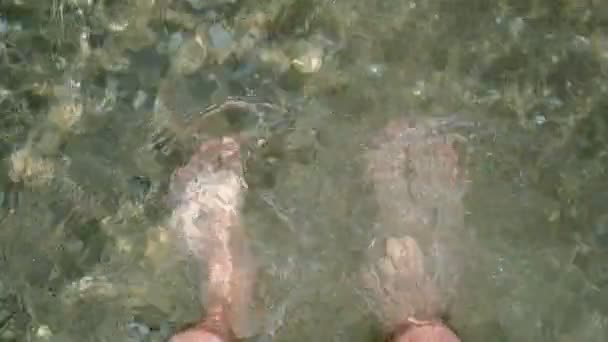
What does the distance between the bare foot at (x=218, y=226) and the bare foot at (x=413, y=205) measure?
244mm

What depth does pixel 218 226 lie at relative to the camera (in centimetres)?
193

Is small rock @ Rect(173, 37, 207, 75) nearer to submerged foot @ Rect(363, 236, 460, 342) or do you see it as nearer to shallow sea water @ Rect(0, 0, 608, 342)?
shallow sea water @ Rect(0, 0, 608, 342)

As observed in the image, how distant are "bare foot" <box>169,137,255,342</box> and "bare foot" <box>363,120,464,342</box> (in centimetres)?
24

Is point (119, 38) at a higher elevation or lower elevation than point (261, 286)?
higher

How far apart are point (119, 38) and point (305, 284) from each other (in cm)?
59

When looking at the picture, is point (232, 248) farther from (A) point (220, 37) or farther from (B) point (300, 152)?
(A) point (220, 37)

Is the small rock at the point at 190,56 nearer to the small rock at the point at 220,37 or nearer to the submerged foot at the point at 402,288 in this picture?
the small rock at the point at 220,37

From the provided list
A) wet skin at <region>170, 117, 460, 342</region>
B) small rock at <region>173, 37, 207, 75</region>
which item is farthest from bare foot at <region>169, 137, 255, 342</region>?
small rock at <region>173, 37, 207, 75</region>

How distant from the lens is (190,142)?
196 cm

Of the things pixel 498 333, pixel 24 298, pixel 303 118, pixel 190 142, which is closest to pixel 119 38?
pixel 190 142

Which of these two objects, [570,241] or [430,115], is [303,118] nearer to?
[430,115]

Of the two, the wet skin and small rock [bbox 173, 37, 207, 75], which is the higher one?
small rock [bbox 173, 37, 207, 75]

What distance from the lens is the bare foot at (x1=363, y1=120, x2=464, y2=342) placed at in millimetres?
1927

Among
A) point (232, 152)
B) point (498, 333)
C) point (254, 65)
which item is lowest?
point (498, 333)
